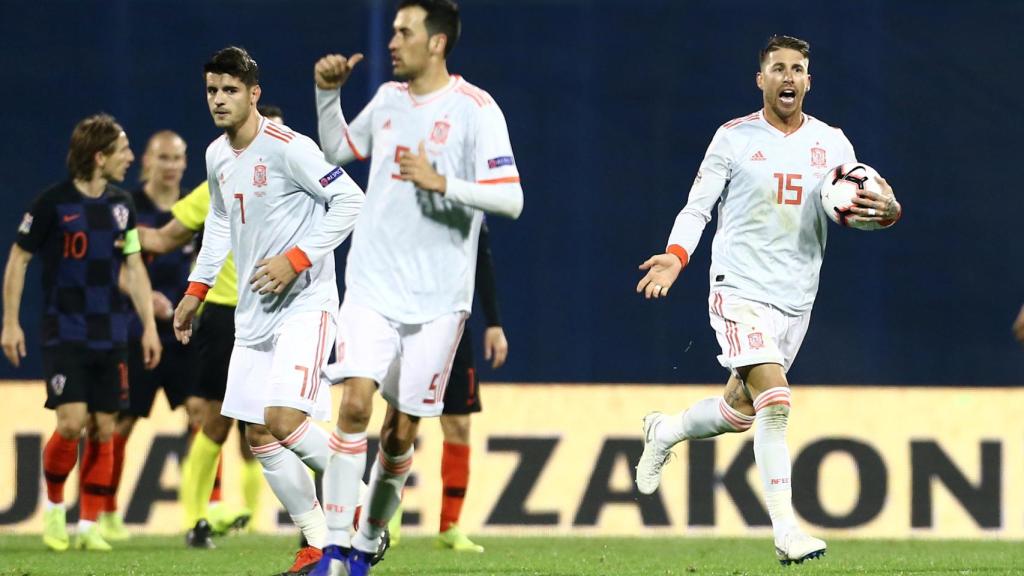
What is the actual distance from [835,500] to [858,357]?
1.26 metres

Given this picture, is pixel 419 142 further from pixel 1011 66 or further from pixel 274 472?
pixel 1011 66

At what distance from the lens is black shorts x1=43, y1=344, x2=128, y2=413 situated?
28.4ft

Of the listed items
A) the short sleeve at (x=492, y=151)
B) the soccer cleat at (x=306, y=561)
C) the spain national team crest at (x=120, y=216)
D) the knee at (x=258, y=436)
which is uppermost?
the short sleeve at (x=492, y=151)

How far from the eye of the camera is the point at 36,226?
8727 mm

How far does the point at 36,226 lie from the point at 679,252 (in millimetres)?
3665

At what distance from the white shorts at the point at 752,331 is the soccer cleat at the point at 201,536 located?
315 centimetres

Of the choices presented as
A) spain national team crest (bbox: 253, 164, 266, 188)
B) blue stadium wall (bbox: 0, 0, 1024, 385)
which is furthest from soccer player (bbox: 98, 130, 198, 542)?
spain national team crest (bbox: 253, 164, 266, 188)

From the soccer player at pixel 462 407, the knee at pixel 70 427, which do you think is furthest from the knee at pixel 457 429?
the knee at pixel 70 427

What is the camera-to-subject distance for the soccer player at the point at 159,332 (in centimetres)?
973

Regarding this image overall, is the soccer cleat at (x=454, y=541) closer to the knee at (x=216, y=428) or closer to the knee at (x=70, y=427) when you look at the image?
the knee at (x=216, y=428)

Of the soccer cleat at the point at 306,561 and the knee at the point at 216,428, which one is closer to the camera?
the soccer cleat at the point at 306,561

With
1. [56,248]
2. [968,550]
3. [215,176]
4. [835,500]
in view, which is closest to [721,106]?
[835,500]

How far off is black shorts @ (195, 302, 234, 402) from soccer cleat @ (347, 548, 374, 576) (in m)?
3.02

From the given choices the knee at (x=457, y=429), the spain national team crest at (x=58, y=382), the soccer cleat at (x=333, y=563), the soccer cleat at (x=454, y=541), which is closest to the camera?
the soccer cleat at (x=333, y=563)
